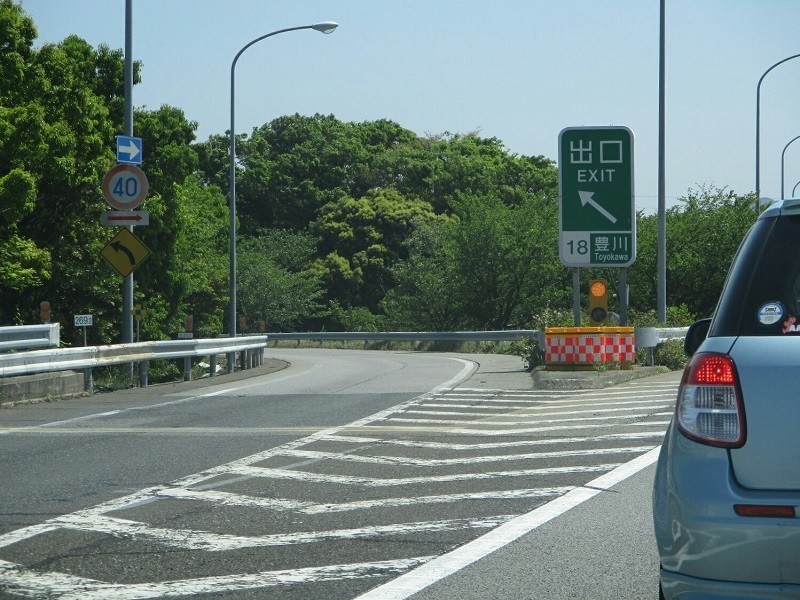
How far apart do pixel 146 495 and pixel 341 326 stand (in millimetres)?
60041

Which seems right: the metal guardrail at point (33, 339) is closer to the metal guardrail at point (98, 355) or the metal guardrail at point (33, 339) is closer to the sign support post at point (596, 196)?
the metal guardrail at point (98, 355)

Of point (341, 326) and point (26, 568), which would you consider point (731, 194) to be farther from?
point (26, 568)

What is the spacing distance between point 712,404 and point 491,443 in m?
7.64

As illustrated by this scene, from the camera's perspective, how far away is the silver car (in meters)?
3.89

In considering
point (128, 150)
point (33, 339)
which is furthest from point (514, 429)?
point (128, 150)

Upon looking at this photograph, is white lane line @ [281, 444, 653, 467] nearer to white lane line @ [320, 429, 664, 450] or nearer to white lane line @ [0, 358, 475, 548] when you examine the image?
white lane line @ [0, 358, 475, 548]

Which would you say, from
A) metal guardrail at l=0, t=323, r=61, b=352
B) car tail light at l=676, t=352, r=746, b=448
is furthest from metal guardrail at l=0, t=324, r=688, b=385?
car tail light at l=676, t=352, r=746, b=448

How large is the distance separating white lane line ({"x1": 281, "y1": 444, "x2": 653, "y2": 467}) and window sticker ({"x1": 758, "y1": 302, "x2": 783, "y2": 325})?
6.23m

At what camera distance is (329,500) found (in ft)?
27.9

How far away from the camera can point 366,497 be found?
860 centimetres

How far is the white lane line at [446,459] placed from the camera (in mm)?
10383

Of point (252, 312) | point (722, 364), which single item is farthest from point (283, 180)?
point (722, 364)

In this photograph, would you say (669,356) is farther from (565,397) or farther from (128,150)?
(128,150)

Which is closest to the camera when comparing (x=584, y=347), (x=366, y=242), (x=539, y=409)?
(x=539, y=409)
